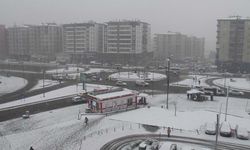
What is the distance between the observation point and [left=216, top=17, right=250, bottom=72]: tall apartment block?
88.1 metres

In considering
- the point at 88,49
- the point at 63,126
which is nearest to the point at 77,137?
the point at 63,126

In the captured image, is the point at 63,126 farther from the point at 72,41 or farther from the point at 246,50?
the point at 72,41

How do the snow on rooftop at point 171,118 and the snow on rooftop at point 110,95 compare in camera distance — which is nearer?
the snow on rooftop at point 171,118

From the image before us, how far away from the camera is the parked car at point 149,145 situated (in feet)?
76.0

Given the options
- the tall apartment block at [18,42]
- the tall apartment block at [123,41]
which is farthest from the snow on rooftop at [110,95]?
the tall apartment block at [18,42]

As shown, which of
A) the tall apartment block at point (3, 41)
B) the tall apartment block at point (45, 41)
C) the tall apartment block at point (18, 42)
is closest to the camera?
the tall apartment block at point (45, 41)

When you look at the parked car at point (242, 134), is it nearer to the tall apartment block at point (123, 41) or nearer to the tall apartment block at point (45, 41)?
the tall apartment block at point (123, 41)

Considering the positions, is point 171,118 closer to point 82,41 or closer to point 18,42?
point 82,41

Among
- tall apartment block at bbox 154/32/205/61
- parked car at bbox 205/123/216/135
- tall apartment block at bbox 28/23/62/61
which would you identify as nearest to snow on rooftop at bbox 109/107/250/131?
parked car at bbox 205/123/216/135

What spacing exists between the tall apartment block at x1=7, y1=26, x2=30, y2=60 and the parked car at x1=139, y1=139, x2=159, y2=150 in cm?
12682

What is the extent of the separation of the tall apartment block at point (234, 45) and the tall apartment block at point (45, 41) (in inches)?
3232

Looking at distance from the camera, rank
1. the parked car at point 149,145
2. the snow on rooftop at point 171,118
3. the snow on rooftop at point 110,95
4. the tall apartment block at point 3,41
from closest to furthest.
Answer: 1. the parked car at point 149,145
2. the snow on rooftop at point 171,118
3. the snow on rooftop at point 110,95
4. the tall apartment block at point 3,41

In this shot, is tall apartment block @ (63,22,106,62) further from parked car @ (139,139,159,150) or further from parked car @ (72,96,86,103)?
parked car @ (139,139,159,150)

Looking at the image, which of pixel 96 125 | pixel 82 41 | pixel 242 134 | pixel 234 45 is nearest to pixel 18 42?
pixel 82 41
